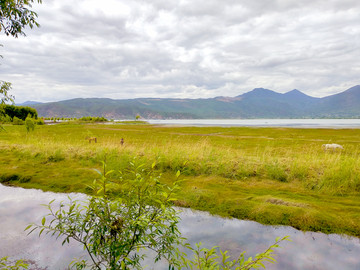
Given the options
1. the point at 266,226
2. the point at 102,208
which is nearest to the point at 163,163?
the point at 266,226

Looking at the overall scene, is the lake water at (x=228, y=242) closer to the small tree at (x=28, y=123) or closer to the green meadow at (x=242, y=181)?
the green meadow at (x=242, y=181)

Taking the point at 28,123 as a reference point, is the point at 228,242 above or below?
below

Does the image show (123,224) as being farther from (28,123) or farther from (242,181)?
(28,123)

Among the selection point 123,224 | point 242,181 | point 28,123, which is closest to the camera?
point 123,224

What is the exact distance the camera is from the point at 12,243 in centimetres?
849

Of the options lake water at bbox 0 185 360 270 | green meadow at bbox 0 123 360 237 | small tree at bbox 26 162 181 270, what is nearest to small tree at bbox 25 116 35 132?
green meadow at bbox 0 123 360 237

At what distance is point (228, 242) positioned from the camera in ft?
28.7

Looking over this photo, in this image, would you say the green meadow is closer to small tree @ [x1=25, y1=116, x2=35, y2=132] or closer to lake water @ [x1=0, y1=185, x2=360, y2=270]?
lake water @ [x1=0, y1=185, x2=360, y2=270]

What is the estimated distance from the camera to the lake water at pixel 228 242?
24.8 ft

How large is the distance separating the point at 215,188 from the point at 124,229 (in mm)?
10917

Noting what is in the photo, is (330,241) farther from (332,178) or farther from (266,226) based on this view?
(332,178)

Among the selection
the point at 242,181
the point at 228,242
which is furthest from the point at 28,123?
the point at 228,242

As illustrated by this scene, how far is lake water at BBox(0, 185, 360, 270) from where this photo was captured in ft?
24.8

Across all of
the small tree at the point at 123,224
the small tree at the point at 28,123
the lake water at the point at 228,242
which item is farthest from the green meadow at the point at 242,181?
the small tree at the point at 28,123
